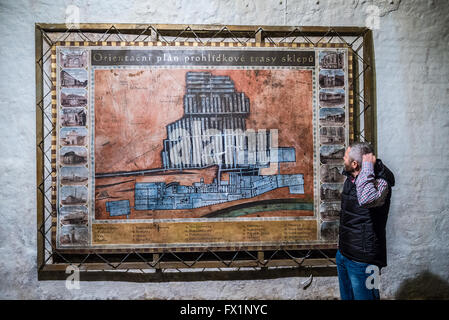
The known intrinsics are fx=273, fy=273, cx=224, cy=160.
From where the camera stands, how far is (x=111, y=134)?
6.62 feet

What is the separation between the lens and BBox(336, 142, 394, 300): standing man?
1.54 m

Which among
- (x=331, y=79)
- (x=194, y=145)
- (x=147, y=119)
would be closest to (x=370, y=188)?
(x=331, y=79)

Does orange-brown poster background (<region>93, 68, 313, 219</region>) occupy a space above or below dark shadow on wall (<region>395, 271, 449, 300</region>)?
above

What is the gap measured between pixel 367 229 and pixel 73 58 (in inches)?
90.1

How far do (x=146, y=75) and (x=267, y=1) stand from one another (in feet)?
3.57

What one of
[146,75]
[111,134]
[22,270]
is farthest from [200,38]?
[22,270]

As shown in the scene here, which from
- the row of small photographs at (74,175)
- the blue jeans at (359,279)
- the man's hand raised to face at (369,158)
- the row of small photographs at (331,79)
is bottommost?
the blue jeans at (359,279)

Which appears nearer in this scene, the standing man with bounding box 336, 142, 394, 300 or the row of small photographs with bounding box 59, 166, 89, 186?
the standing man with bounding box 336, 142, 394, 300

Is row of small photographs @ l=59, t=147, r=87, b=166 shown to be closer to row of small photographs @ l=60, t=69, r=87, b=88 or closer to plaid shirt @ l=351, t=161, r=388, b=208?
row of small photographs @ l=60, t=69, r=87, b=88

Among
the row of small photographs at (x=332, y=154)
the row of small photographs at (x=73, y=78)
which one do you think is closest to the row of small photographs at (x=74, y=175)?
the row of small photographs at (x=73, y=78)

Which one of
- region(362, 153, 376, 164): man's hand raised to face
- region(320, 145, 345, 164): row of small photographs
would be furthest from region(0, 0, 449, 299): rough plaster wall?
region(362, 153, 376, 164): man's hand raised to face

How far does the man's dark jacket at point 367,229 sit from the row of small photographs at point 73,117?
190 centimetres

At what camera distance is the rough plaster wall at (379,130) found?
2.04m

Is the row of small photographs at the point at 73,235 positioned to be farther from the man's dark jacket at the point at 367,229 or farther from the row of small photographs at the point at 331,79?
the row of small photographs at the point at 331,79
